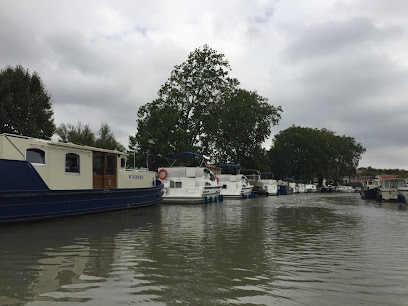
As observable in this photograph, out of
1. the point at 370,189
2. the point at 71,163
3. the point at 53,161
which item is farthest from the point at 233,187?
the point at 53,161

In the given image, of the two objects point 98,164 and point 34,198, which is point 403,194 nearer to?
point 98,164

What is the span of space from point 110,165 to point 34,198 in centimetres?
502

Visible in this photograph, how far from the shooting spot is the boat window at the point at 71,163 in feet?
48.7

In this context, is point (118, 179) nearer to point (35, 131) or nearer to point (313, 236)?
point (313, 236)

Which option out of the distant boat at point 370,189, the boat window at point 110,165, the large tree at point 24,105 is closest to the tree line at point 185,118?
the large tree at point 24,105

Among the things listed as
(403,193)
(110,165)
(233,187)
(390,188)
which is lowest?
(403,193)

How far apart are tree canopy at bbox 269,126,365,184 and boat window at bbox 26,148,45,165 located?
7251cm

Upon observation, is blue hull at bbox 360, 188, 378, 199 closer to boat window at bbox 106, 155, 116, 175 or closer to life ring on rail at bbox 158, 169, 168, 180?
life ring on rail at bbox 158, 169, 168, 180

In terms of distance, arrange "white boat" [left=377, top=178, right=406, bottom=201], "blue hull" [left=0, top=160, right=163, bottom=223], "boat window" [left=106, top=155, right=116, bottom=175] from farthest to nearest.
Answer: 1. "white boat" [left=377, top=178, right=406, bottom=201]
2. "boat window" [left=106, top=155, right=116, bottom=175]
3. "blue hull" [left=0, top=160, right=163, bottom=223]

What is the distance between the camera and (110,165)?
17219mm

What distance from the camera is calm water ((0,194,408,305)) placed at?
4.67 meters

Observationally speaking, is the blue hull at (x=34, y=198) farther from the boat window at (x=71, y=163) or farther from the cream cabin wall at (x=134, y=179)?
the cream cabin wall at (x=134, y=179)

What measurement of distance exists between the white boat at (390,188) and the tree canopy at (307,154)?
1779 inches

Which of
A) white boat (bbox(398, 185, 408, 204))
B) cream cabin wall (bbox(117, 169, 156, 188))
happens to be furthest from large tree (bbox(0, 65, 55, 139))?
white boat (bbox(398, 185, 408, 204))
